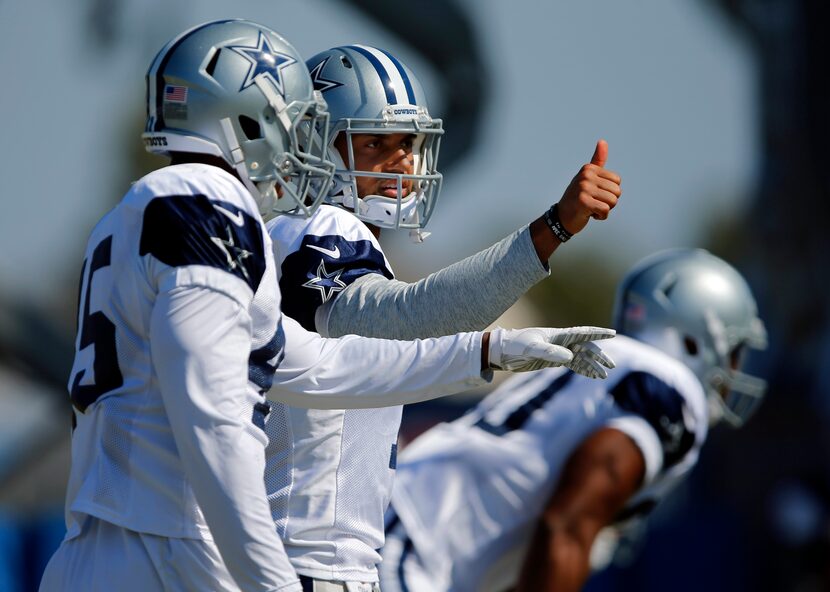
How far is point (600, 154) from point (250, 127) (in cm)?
89

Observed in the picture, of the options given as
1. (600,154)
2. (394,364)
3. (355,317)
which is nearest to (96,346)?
(394,364)

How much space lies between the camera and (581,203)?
315 centimetres

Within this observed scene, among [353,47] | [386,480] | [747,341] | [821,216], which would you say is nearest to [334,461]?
[386,480]

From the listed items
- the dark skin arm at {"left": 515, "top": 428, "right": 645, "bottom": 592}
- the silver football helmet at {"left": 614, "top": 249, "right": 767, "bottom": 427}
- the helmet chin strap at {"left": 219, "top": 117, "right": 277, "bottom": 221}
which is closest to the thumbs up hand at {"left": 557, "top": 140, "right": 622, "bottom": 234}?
the helmet chin strap at {"left": 219, "top": 117, "right": 277, "bottom": 221}

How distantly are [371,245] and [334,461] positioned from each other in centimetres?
49

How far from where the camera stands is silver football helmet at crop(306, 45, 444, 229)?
368 centimetres

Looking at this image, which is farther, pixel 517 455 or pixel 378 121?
pixel 517 455

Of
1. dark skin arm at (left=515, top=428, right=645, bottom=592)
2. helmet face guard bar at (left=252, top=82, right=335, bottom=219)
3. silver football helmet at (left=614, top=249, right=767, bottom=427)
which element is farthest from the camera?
silver football helmet at (left=614, top=249, right=767, bottom=427)

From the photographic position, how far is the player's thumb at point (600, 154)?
129 inches

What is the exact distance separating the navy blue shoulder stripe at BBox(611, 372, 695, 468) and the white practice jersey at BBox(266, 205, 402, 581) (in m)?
1.25

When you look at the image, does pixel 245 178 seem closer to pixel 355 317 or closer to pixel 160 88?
pixel 160 88

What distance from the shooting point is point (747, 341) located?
5504 millimetres

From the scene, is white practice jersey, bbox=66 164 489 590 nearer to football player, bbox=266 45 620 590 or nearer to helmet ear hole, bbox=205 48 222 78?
helmet ear hole, bbox=205 48 222 78

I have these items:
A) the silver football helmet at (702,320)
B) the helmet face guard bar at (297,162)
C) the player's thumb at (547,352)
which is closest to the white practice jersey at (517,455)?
the silver football helmet at (702,320)
